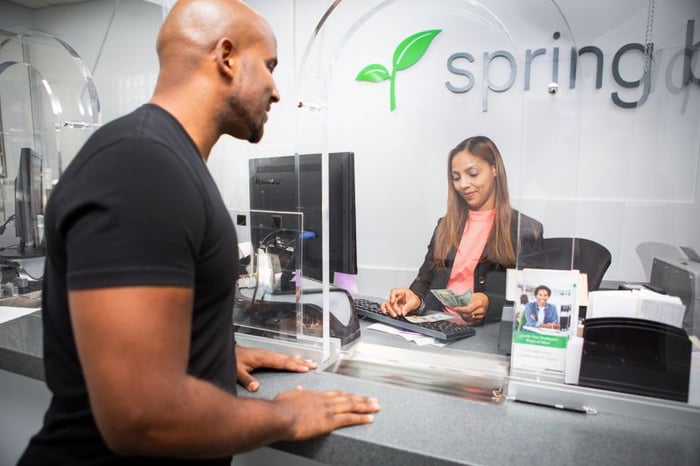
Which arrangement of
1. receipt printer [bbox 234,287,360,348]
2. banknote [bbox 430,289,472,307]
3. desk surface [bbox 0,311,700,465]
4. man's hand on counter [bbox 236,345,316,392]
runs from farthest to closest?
banknote [bbox 430,289,472,307] → receipt printer [bbox 234,287,360,348] → man's hand on counter [bbox 236,345,316,392] → desk surface [bbox 0,311,700,465]

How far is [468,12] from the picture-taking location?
2.99 metres

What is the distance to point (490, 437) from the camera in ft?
2.59

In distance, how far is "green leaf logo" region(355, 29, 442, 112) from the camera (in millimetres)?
3156

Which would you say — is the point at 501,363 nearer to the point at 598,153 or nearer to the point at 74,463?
the point at 74,463

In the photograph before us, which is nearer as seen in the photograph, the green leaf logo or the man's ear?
the man's ear

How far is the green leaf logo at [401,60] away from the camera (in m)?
3.16

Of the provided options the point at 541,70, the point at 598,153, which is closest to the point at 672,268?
the point at 541,70

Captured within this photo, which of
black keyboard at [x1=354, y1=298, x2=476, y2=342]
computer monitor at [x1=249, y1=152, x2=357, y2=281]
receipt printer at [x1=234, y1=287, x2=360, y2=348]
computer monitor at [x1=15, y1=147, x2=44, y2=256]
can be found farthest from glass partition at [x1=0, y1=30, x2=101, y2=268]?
black keyboard at [x1=354, y1=298, x2=476, y2=342]

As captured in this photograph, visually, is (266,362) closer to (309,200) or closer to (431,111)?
(309,200)

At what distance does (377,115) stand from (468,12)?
940 mm

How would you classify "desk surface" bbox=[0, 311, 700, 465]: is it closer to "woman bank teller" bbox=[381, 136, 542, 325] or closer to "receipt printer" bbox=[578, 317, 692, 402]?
"receipt printer" bbox=[578, 317, 692, 402]

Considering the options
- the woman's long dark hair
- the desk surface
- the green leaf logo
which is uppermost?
the green leaf logo

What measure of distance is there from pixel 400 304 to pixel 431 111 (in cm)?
205

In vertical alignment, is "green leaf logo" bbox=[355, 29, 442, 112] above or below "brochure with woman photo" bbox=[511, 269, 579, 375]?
above
